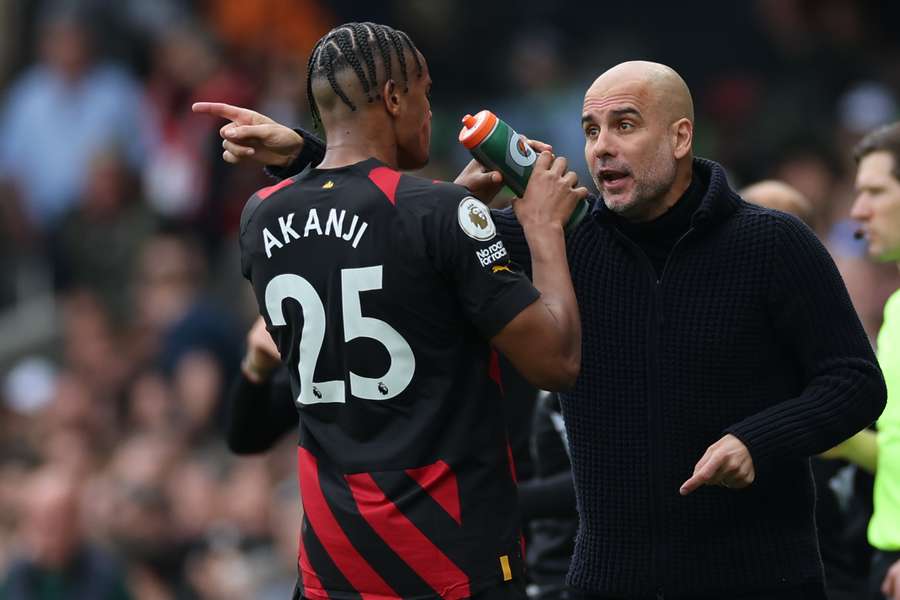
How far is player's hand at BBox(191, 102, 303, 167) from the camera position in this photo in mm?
4719

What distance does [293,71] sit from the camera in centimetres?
1264

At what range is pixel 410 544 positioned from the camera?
426 centimetres

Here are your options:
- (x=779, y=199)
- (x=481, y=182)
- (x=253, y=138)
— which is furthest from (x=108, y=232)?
(x=481, y=182)

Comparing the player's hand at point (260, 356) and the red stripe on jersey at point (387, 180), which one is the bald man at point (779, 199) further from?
the red stripe on jersey at point (387, 180)

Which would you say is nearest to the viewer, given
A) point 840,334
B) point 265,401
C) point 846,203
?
point 840,334

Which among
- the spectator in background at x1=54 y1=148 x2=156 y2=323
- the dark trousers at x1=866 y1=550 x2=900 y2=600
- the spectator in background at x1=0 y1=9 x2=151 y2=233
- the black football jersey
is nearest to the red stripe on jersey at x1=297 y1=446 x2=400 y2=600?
the black football jersey

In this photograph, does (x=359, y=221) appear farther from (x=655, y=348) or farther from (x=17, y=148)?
(x=17, y=148)

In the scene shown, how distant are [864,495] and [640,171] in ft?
6.31

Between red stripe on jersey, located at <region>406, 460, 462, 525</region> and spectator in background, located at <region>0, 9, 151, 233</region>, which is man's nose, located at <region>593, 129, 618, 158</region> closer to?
red stripe on jersey, located at <region>406, 460, 462, 525</region>

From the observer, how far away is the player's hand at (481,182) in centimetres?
467

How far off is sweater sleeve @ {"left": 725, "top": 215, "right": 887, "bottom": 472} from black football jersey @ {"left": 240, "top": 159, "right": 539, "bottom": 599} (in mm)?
Answer: 710

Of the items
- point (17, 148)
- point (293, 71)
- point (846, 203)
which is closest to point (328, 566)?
point (846, 203)

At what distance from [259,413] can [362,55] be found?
1.84 metres

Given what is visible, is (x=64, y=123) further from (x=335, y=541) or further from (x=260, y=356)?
(x=335, y=541)
